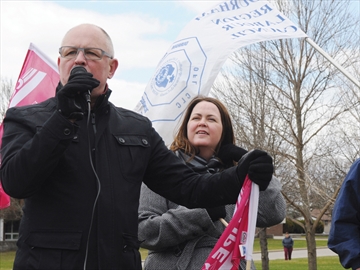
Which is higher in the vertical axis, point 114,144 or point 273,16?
point 273,16

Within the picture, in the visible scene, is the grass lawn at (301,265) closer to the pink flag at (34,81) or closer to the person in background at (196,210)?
the pink flag at (34,81)

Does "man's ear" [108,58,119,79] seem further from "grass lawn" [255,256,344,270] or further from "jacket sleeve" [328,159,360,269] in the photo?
"grass lawn" [255,256,344,270]

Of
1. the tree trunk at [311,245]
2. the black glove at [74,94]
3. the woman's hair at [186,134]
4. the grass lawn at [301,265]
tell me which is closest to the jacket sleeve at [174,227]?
the woman's hair at [186,134]

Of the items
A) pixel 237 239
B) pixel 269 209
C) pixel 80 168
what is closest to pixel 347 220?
pixel 269 209

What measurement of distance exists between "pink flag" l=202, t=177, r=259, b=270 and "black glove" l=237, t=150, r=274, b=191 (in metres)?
0.11

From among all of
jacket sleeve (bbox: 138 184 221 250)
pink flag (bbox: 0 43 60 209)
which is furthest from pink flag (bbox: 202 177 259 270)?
pink flag (bbox: 0 43 60 209)

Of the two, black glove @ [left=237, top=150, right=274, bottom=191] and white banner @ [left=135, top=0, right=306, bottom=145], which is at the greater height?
white banner @ [left=135, top=0, right=306, bottom=145]

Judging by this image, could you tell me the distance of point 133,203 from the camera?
2816 mm

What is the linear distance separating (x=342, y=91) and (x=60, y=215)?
16.0 m

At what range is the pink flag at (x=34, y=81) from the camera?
28.6 feet

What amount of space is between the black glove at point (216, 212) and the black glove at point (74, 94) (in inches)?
61.7

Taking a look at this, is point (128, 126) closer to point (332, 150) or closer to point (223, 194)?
point (223, 194)

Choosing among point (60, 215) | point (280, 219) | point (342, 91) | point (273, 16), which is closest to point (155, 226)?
point (280, 219)

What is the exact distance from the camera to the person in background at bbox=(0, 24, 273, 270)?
2500mm
